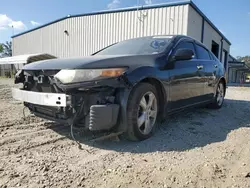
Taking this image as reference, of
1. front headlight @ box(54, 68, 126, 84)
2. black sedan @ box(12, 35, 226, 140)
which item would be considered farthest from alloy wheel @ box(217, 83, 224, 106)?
front headlight @ box(54, 68, 126, 84)

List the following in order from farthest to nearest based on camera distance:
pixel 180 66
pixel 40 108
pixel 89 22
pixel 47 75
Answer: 1. pixel 89 22
2. pixel 180 66
3. pixel 40 108
4. pixel 47 75

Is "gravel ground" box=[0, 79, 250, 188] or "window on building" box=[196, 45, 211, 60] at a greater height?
"window on building" box=[196, 45, 211, 60]

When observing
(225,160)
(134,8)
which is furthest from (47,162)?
(134,8)

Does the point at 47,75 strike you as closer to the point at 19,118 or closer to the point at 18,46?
the point at 19,118

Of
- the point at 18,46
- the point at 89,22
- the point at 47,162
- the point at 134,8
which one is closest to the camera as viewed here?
the point at 47,162

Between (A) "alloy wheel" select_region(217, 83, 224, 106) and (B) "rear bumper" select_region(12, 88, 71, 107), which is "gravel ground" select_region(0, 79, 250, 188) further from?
(A) "alloy wheel" select_region(217, 83, 224, 106)

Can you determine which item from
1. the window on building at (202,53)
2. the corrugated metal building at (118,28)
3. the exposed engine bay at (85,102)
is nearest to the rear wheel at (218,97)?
the window on building at (202,53)

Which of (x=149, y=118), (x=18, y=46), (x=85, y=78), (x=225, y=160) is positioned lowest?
(x=225, y=160)

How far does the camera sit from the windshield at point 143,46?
3.76 metres

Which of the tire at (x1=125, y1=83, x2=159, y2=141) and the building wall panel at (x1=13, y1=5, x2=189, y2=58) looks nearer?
the tire at (x1=125, y1=83, x2=159, y2=141)

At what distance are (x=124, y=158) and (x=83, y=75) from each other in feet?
3.49

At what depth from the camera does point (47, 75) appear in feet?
10.00

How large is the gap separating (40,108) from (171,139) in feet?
6.29

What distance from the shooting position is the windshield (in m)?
3.76
